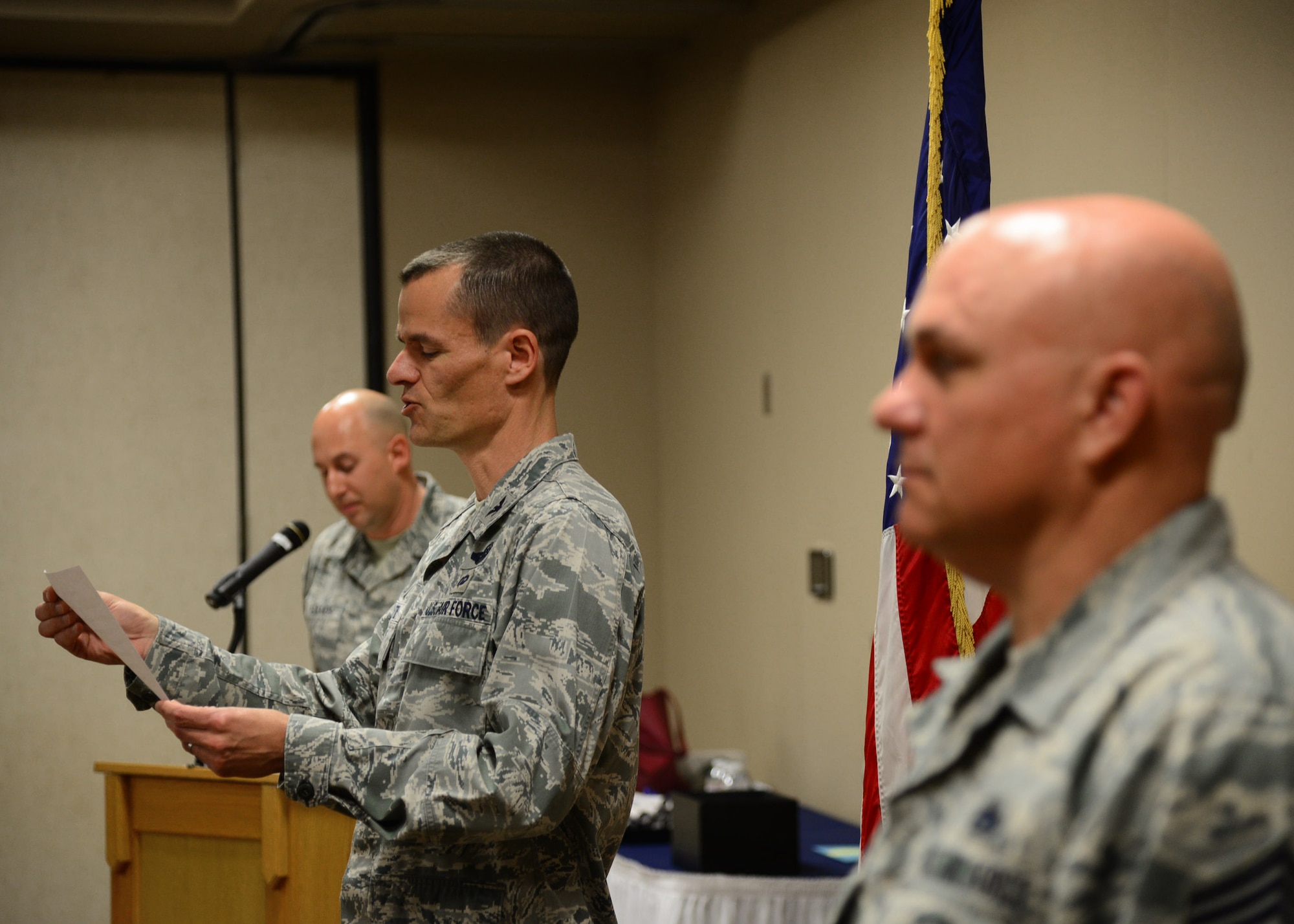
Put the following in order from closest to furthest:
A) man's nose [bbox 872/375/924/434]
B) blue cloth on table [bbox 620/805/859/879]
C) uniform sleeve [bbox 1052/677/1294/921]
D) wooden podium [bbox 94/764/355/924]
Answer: uniform sleeve [bbox 1052/677/1294/921] → man's nose [bbox 872/375/924/434] → wooden podium [bbox 94/764/355/924] → blue cloth on table [bbox 620/805/859/879]

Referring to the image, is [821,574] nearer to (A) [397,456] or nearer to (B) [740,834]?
(B) [740,834]

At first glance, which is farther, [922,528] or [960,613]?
[960,613]

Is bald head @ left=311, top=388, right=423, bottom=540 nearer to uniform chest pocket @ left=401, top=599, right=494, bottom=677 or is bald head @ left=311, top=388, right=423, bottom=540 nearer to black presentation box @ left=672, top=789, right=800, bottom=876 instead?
black presentation box @ left=672, top=789, right=800, bottom=876

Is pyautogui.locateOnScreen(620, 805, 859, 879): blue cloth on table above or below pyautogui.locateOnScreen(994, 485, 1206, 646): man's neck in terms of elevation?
below

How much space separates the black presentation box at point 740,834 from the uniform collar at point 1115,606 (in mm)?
2361

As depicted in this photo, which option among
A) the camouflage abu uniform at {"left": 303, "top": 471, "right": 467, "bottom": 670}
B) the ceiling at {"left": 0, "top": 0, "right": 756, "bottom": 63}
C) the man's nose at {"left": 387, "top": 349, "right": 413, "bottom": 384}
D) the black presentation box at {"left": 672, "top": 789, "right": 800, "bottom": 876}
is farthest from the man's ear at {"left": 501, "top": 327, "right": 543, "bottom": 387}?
the ceiling at {"left": 0, "top": 0, "right": 756, "bottom": 63}

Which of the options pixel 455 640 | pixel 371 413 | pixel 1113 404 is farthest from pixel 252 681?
pixel 371 413

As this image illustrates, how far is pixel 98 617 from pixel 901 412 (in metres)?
1.27

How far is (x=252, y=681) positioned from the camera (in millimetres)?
1836

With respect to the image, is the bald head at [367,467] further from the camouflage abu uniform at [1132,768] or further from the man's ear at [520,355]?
the camouflage abu uniform at [1132,768]

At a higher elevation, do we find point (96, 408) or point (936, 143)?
point (936, 143)

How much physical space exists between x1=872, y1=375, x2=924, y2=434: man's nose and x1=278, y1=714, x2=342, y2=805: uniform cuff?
88 centimetres

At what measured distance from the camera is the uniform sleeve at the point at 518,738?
1403mm

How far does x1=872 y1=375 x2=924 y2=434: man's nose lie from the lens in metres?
0.78
